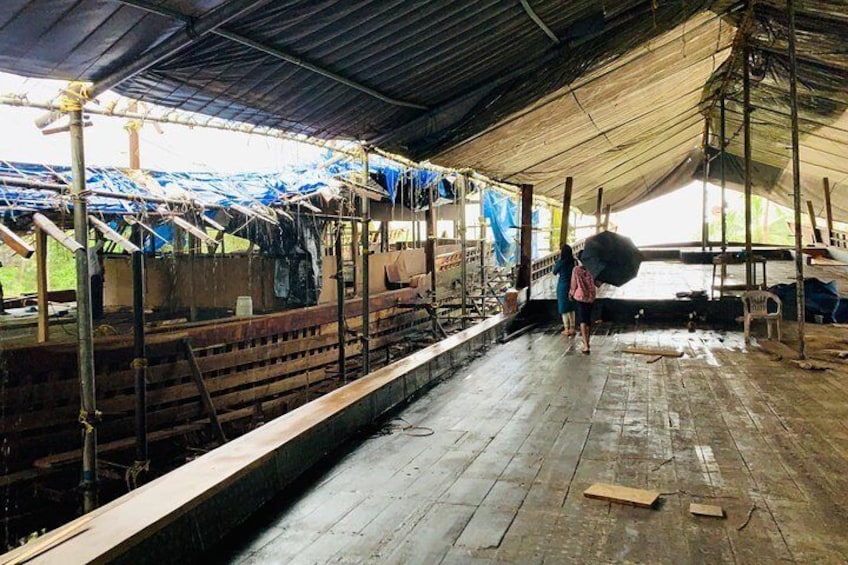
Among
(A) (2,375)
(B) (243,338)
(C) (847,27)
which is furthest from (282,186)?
(C) (847,27)

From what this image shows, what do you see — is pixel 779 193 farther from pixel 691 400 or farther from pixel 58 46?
pixel 58 46

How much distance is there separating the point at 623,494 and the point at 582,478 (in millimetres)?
312

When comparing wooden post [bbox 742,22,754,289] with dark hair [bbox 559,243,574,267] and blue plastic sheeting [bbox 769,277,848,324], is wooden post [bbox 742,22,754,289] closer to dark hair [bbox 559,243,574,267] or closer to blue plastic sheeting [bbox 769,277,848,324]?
blue plastic sheeting [bbox 769,277,848,324]

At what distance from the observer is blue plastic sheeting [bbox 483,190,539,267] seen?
17.6m

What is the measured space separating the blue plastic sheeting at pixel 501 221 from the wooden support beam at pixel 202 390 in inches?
415

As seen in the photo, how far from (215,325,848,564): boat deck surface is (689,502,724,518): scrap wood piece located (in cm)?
3

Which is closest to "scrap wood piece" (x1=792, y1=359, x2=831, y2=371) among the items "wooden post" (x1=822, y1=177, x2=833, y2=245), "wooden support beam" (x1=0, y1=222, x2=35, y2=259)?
"wooden support beam" (x1=0, y1=222, x2=35, y2=259)

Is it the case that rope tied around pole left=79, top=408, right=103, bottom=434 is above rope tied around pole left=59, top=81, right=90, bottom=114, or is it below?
below

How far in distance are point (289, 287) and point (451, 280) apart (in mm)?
6477

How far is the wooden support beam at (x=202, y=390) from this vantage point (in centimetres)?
784

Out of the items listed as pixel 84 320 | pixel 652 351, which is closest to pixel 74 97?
pixel 84 320

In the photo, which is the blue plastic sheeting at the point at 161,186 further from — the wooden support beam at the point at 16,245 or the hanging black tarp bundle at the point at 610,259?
the hanging black tarp bundle at the point at 610,259

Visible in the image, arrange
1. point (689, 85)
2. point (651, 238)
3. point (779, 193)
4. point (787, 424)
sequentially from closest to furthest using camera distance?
point (787, 424) < point (689, 85) < point (779, 193) < point (651, 238)

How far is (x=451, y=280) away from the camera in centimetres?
1659
